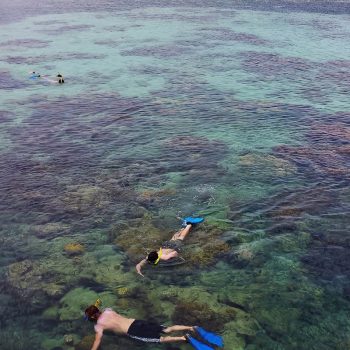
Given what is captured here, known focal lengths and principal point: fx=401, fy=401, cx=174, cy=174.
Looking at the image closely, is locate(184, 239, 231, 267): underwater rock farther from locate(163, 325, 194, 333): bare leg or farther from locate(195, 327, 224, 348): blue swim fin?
locate(195, 327, 224, 348): blue swim fin

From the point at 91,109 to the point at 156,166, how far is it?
11.7 metres

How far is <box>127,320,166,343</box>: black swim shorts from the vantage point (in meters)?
13.0

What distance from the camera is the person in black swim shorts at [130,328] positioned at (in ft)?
42.7

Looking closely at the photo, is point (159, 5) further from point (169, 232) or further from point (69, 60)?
point (169, 232)

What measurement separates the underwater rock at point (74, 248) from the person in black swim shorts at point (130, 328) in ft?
13.0

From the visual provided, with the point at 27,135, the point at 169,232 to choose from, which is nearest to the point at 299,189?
the point at 169,232

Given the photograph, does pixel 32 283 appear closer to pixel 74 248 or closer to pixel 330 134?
pixel 74 248

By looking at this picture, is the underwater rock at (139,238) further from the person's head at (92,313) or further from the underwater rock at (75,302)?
the person's head at (92,313)

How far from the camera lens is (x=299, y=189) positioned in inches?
833

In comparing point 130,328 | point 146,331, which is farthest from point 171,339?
point 130,328

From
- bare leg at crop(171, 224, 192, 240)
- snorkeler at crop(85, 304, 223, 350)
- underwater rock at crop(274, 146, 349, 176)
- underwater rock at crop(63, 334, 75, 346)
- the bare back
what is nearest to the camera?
snorkeler at crop(85, 304, 223, 350)

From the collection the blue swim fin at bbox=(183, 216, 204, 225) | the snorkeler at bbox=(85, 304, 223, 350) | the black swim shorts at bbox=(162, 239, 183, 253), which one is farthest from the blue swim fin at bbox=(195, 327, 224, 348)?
the blue swim fin at bbox=(183, 216, 204, 225)

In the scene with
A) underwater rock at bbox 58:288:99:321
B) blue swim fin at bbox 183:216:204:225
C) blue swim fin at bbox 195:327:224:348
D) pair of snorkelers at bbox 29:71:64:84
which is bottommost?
underwater rock at bbox 58:288:99:321

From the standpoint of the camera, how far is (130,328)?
13242mm
